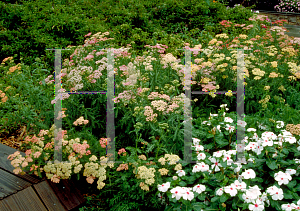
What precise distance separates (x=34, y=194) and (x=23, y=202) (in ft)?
0.35

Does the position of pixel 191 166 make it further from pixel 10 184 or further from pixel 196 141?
pixel 10 184

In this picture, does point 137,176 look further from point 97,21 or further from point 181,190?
point 97,21

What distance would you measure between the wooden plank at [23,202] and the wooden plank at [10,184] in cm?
5

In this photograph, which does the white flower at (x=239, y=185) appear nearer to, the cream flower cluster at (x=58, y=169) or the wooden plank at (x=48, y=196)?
the cream flower cluster at (x=58, y=169)

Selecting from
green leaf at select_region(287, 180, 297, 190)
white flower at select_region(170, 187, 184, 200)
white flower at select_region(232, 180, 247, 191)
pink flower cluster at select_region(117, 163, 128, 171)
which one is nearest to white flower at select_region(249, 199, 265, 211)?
white flower at select_region(232, 180, 247, 191)

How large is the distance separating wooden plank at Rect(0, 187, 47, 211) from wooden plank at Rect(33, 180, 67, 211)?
40 mm

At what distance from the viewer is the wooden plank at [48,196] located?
2210 mm

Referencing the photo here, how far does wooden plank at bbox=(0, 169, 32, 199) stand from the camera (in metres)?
2.23

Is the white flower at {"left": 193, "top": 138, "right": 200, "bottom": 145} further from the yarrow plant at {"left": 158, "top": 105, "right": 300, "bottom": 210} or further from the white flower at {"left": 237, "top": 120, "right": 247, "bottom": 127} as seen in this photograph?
the white flower at {"left": 237, "top": 120, "right": 247, "bottom": 127}

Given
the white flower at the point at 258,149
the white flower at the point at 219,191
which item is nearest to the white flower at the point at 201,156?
the white flower at the point at 219,191

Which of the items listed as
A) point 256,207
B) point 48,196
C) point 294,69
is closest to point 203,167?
point 256,207

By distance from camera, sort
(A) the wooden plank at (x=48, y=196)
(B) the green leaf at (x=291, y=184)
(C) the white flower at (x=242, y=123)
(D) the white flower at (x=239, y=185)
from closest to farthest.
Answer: (D) the white flower at (x=239, y=185) → (B) the green leaf at (x=291, y=184) → (A) the wooden plank at (x=48, y=196) → (C) the white flower at (x=242, y=123)

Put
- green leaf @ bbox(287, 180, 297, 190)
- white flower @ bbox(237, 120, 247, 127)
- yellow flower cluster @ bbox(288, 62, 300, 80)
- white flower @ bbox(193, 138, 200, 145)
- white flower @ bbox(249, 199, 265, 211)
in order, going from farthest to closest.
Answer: yellow flower cluster @ bbox(288, 62, 300, 80) < white flower @ bbox(237, 120, 247, 127) < white flower @ bbox(193, 138, 200, 145) < green leaf @ bbox(287, 180, 297, 190) < white flower @ bbox(249, 199, 265, 211)

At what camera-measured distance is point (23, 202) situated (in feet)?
7.19
